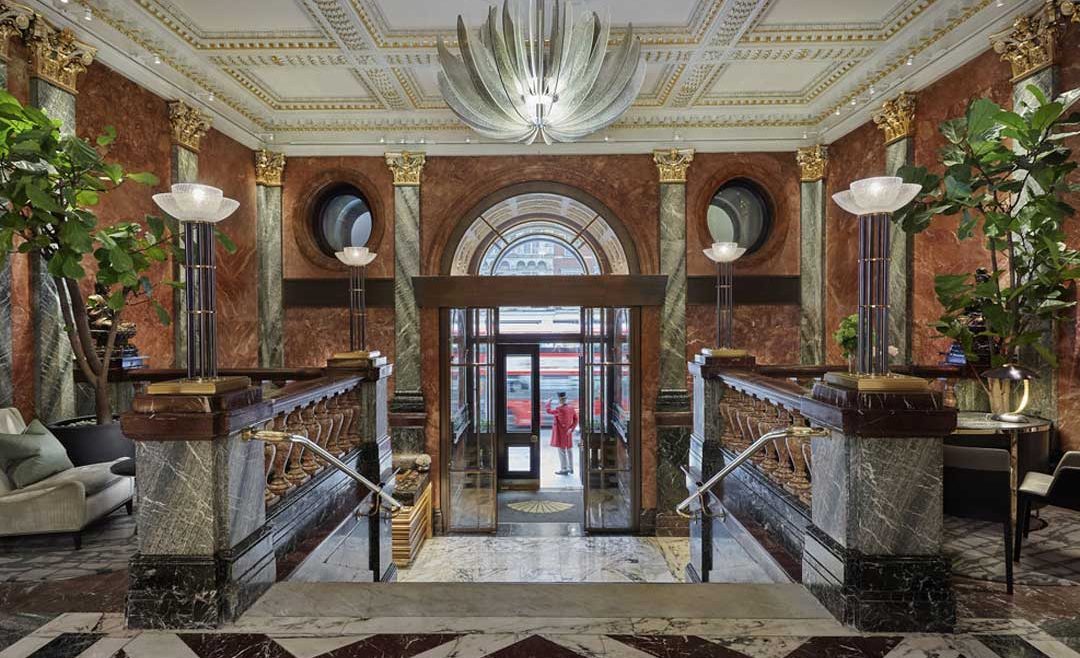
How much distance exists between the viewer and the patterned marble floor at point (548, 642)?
248 cm

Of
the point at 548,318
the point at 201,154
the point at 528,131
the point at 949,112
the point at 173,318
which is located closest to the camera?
the point at 528,131

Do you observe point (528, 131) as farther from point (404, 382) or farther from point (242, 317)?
point (242, 317)

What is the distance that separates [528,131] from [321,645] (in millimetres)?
3725

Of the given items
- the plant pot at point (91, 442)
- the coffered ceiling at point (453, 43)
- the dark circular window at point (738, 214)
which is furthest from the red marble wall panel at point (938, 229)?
the plant pot at point (91, 442)

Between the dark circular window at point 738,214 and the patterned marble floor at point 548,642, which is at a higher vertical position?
the dark circular window at point 738,214

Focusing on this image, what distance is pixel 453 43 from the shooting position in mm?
5969

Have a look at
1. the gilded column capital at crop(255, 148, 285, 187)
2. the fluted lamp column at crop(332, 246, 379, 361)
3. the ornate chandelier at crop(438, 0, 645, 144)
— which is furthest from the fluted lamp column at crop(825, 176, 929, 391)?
the gilded column capital at crop(255, 148, 285, 187)

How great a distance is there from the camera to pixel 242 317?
7945 mm

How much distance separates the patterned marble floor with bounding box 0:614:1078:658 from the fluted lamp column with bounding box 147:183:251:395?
3.70 feet

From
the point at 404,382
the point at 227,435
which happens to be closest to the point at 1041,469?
the point at 227,435

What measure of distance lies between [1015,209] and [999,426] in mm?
1936

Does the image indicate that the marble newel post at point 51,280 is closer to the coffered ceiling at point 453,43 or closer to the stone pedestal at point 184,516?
the coffered ceiling at point 453,43

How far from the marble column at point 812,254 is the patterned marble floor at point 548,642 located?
5.81 meters

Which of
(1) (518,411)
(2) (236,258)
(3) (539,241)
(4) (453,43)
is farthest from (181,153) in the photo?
(1) (518,411)
